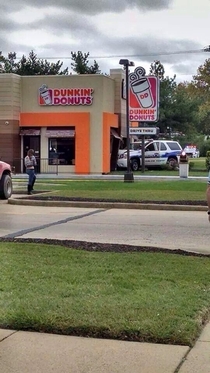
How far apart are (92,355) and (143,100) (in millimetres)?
30284

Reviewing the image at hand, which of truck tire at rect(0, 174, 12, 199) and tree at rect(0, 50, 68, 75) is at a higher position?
tree at rect(0, 50, 68, 75)

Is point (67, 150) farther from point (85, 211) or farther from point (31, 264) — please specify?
point (31, 264)

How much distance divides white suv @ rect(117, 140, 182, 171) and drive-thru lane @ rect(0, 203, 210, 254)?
21.2 metres

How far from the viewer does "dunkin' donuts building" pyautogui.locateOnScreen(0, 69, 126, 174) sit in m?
36.3

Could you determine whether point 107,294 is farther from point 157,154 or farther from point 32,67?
point 32,67

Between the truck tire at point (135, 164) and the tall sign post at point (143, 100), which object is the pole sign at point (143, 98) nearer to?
the tall sign post at point (143, 100)

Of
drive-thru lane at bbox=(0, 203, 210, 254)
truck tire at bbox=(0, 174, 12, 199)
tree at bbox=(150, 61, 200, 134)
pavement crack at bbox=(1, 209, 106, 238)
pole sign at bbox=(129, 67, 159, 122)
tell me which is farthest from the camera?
tree at bbox=(150, 61, 200, 134)

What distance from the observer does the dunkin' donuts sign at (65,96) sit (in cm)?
3628

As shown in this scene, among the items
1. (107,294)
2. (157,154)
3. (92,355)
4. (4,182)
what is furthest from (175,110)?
(92,355)

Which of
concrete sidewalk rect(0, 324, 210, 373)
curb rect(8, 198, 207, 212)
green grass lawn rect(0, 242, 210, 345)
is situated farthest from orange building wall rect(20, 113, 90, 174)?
concrete sidewalk rect(0, 324, 210, 373)

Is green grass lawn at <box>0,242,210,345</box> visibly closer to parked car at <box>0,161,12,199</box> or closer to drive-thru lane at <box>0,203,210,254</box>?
drive-thru lane at <box>0,203,210,254</box>

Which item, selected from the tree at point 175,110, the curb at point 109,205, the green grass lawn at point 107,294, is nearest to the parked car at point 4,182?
the curb at point 109,205

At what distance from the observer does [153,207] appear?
17703 millimetres

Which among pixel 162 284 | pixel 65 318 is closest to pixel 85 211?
pixel 162 284
